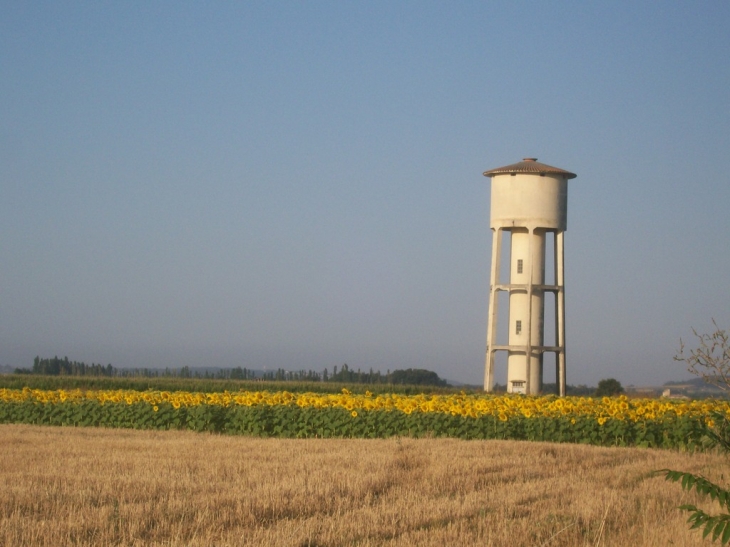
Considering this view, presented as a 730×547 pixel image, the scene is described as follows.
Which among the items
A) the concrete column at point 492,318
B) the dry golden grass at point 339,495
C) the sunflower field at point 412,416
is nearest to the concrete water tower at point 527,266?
the concrete column at point 492,318

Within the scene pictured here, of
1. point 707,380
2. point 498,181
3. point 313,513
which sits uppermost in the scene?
point 498,181

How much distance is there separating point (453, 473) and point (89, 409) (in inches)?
561

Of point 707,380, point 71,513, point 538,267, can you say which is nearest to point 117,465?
point 71,513

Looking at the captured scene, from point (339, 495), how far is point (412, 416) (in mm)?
10172

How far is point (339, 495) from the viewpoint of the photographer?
1227cm

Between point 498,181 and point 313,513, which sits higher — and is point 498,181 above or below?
above

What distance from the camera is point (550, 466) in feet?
52.4

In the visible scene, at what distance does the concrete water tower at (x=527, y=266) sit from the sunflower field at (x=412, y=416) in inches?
542

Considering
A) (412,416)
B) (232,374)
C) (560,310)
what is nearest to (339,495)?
(412,416)

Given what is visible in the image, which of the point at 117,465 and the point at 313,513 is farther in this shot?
the point at 117,465

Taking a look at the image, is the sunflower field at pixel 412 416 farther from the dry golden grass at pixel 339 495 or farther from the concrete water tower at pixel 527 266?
the concrete water tower at pixel 527 266

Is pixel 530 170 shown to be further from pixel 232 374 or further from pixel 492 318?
pixel 232 374

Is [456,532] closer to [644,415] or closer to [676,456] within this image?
[676,456]

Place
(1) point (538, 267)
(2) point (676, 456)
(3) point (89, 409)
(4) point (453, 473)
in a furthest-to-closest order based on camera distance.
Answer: (1) point (538, 267) → (3) point (89, 409) → (2) point (676, 456) → (4) point (453, 473)
